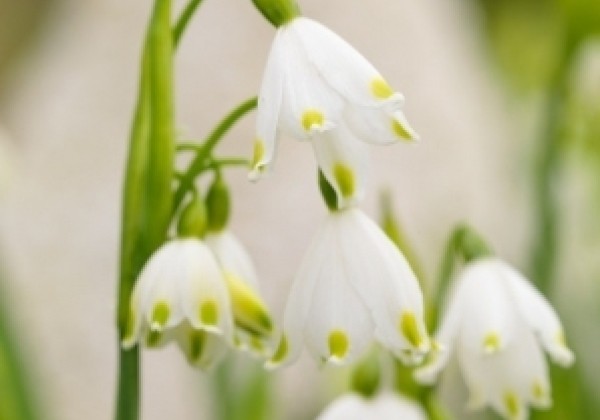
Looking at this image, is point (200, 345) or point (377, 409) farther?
point (377, 409)

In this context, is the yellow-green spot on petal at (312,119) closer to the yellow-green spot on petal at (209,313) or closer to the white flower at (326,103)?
the white flower at (326,103)

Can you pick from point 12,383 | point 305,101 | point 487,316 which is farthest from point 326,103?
point 12,383

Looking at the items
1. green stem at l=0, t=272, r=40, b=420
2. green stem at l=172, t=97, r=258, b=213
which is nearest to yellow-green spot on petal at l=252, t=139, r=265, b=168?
green stem at l=172, t=97, r=258, b=213

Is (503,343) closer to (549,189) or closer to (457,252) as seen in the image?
(457,252)

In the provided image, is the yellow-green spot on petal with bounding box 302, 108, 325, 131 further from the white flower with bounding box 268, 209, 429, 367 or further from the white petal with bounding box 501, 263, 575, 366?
the white petal with bounding box 501, 263, 575, 366

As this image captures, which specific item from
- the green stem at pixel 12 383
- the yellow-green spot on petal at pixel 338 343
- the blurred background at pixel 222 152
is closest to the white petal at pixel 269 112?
the yellow-green spot on petal at pixel 338 343

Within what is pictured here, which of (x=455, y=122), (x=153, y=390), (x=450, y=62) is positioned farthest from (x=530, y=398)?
(x=450, y=62)

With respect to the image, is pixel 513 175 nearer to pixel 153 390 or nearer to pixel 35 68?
pixel 153 390
